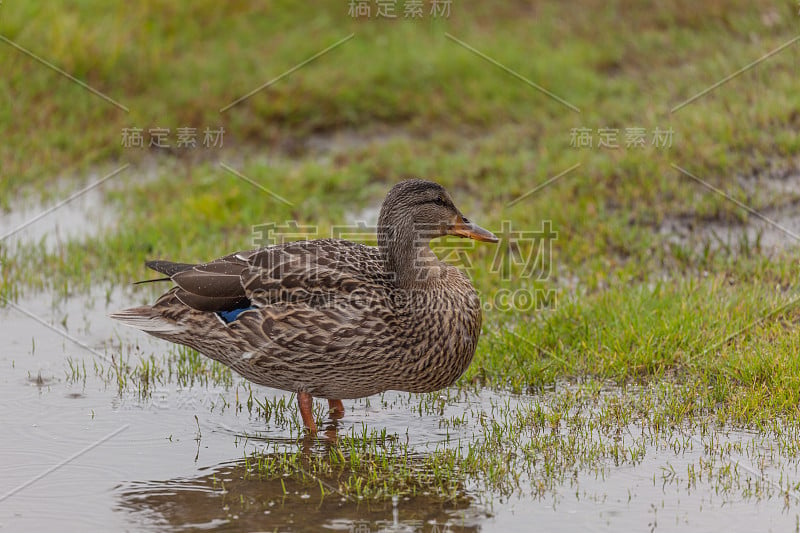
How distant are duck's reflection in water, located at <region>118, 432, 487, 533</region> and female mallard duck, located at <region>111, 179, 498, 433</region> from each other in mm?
626

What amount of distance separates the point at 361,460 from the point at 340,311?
0.91m

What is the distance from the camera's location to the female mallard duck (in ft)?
19.8

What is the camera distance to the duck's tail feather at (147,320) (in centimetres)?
646

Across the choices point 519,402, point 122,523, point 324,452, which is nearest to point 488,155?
point 519,402

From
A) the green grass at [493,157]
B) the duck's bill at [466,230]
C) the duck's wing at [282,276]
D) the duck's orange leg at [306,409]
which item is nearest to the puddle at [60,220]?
the green grass at [493,157]

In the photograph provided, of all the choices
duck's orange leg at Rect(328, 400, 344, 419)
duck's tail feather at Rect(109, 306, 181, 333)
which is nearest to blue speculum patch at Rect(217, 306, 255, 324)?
duck's tail feather at Rect(109, 306, 181, 333)

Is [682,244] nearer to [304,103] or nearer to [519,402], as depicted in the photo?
[519,402]

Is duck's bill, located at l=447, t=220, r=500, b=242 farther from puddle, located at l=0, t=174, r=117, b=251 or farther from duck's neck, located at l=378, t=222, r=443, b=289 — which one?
puddle, located at l=0, t=174, r=117, b=251

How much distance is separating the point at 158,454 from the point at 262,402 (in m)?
1.07

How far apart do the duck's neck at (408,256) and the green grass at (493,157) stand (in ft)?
3.13

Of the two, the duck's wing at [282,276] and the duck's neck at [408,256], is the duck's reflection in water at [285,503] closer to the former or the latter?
the duck's wing at [282,276]

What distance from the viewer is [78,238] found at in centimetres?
970

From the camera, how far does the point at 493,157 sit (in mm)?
11320

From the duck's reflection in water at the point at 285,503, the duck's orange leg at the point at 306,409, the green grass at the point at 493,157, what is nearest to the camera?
the duck's reflection in water at the point at 285,503
